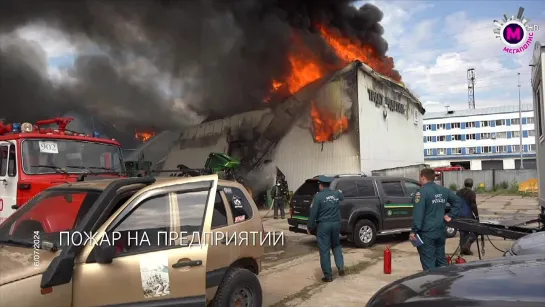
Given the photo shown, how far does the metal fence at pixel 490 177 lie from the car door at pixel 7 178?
109 ft

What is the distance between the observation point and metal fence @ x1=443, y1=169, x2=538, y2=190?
113 ft

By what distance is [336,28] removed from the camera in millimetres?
27078

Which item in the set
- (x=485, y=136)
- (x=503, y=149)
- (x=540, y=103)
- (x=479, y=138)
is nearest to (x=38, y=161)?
(x=540, y=103)

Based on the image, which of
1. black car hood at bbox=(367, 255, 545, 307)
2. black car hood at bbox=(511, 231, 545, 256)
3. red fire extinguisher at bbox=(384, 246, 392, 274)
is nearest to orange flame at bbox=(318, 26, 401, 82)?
red fire extinguisher at bbox=(384, 246, 392, 274)

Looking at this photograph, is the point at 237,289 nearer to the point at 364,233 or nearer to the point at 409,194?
the point at 364,233

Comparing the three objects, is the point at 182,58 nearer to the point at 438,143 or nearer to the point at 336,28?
the point at 336,28

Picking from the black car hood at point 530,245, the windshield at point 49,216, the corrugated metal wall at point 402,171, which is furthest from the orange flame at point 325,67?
the windshield at point 49,216

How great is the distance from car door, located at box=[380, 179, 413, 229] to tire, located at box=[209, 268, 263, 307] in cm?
618

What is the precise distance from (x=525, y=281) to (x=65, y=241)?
3.09m

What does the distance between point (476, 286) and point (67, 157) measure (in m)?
6.22

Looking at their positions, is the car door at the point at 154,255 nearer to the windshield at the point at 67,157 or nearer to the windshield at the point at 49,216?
the windshield at the point at 49,216

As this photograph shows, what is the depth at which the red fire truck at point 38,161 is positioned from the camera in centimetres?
619

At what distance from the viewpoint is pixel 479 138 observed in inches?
2788

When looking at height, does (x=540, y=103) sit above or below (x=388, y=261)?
above
